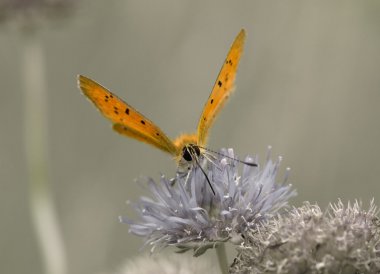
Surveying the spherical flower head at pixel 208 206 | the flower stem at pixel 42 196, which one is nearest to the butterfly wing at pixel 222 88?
the spherical flower head at pixel 208 206

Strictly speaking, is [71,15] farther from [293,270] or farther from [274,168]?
[293,270]

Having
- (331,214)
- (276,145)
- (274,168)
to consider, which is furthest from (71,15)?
(331,214)

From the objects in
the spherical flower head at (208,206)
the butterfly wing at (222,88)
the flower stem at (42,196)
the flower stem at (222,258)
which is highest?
the flower stem at (42,196)

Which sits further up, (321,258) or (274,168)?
(274,168)

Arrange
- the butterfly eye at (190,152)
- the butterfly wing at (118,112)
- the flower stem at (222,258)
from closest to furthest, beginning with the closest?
the flower stem at (222,258) < the butterfly wing at (118,112) < the butterfly eye at (190,152)

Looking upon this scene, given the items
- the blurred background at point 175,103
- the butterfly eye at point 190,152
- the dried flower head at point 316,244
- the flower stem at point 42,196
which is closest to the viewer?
the dried flower head at point 316,244

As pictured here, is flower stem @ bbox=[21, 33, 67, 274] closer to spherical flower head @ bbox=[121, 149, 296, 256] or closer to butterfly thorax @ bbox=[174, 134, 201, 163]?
butterfly thorax @ bbox=[174, 134, 201, 163]

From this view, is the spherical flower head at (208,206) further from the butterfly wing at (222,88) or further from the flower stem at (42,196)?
the flower stem at (42,196)

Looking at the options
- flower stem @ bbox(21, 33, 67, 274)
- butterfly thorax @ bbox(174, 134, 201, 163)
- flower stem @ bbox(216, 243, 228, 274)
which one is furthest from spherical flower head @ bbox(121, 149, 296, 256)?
flower stem @ bbox(21, 33, 67, 274)
